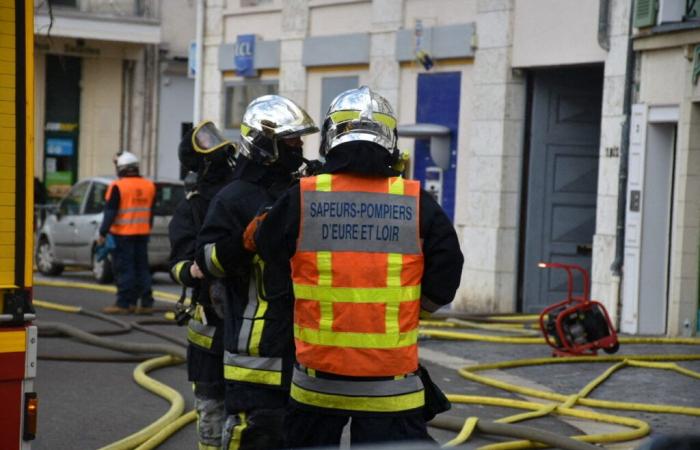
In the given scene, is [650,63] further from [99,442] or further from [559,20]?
[99,442]

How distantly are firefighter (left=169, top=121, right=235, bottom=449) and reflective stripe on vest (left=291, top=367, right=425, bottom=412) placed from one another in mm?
1164

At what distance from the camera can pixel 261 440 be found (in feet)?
18.5

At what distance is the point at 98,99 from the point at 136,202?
18334mm

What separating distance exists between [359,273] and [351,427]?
55 cm

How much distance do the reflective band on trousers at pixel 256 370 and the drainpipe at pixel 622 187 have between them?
34.6ft

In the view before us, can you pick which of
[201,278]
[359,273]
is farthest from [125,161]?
[359,273]

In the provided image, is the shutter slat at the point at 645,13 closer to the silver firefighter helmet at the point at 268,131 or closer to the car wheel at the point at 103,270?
the car wheel at the point at 103,270

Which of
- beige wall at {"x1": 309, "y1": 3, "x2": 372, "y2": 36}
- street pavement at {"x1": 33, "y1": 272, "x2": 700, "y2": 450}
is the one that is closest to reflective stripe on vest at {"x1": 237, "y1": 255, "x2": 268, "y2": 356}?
street pavement at {"x1": 33, "y1": 272, "x2": 700, "y2": 450}

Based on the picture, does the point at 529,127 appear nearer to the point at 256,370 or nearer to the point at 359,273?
the point at 256,370

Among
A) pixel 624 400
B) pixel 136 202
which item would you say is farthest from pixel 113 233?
pixel 624 400

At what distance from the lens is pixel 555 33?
55.1ft

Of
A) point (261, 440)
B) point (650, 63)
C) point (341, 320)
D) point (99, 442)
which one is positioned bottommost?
point (99, 442)

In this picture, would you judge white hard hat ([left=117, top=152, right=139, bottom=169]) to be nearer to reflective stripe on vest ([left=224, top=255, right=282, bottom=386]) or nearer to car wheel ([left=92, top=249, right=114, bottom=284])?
car wheel ([left=92, top=249, right=114, bottom=284])

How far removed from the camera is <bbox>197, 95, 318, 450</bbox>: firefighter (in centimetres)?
563
